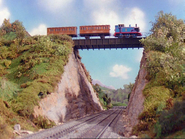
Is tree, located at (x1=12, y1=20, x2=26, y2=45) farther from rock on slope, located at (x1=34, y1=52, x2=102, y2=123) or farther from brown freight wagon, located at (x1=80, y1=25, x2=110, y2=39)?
brown freight wagon, located at (x1=80, y1=25, x2=110, y2=39)

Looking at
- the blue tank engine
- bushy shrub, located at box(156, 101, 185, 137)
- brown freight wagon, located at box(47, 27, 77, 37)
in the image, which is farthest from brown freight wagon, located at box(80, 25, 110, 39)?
bushy shrub, located at box(156, 101, 185, 137)

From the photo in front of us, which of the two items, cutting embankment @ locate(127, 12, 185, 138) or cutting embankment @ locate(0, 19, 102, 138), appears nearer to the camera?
cutting embankment @ locate(127, 12, 185, 138)

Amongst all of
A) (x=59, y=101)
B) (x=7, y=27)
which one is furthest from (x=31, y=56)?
(x=7, y=27)

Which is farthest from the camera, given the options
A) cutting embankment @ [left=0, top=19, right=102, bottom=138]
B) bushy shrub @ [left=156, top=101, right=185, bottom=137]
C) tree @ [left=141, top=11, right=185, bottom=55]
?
tree @ [left=141, top=11, right=185, bottom=55]

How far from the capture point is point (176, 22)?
27344 millimetres

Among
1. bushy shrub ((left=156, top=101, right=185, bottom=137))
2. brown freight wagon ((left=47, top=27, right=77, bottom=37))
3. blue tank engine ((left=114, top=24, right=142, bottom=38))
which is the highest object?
brown freight wagon ((left=47, top=27, right=77, bottom=37))

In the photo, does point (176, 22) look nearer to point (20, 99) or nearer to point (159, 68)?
point (159, 68)

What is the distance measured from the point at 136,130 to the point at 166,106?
8.27ft

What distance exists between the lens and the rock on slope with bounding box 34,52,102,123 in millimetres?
19859

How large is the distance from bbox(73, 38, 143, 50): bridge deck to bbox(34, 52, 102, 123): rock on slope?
4.43 metres

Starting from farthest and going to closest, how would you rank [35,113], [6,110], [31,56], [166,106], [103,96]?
[103,96]
[31,56]
[35,113]
[6,110]
[166,106]

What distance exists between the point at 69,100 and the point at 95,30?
17.0 meters

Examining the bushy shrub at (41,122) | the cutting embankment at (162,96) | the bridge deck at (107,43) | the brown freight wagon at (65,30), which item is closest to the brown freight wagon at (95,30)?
the brown freight wagon at (65,30)

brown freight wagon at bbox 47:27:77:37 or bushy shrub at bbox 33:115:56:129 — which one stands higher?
brown freight wagon at bbox 47:27:77:37
